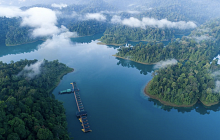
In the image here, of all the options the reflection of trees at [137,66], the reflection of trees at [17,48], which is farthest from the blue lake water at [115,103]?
the reflection of trees at [17,48]

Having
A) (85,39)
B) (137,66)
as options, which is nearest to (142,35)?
(85,39)

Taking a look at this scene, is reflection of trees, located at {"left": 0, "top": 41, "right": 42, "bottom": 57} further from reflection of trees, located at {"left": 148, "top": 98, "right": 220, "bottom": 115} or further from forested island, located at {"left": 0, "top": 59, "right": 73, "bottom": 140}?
→ reflection of trees, located at {"left": 148, "top": 98, "right": 220, "bottom": 115}

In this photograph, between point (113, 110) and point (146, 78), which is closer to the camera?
point (113, 110)

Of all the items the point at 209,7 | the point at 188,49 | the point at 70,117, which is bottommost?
the point at 70,117

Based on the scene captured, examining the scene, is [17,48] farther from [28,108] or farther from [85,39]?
[28,108]

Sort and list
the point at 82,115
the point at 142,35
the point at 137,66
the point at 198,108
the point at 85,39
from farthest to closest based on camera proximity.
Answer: the point at 85,39
the point at 142,35
the point at 137,66
the point at 198,108
the point at 82,115

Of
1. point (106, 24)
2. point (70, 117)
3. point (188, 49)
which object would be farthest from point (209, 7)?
point (70, 117)

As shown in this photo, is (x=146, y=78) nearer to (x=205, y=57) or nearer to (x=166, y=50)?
(x=166, y=50)
